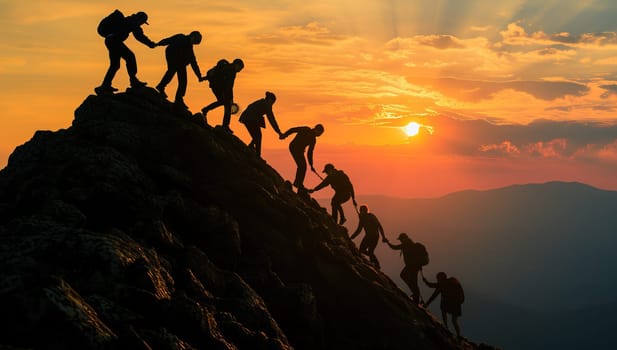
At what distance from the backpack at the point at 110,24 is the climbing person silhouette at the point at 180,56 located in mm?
1889

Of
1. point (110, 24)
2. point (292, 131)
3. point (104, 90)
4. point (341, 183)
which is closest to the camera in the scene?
point (110, 24)

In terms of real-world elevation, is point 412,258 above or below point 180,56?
below

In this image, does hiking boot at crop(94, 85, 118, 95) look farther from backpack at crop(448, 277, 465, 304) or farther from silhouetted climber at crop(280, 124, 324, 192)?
backpack at crop(448, 277, 465, 304)

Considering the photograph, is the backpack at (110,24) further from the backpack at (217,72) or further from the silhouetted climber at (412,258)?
the silhouetted climber at (412,258)

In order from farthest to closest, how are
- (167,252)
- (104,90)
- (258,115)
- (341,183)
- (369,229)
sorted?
(369,229)
(341,183)
(258,115)
(104,90)
(167,252)

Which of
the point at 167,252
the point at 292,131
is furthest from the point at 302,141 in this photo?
the point at 167,252

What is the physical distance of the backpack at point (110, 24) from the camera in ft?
84.7

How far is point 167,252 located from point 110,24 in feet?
41.0

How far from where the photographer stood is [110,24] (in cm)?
2589

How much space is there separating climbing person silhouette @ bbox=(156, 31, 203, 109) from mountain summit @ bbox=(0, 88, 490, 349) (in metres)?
1.40

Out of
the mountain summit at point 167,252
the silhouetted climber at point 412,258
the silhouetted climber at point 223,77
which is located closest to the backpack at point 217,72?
the silhouetted climber at point 223,77

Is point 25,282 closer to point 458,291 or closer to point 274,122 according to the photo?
point 274,122

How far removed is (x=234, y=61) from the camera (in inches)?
1139

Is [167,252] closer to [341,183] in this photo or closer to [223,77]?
[223,77]
